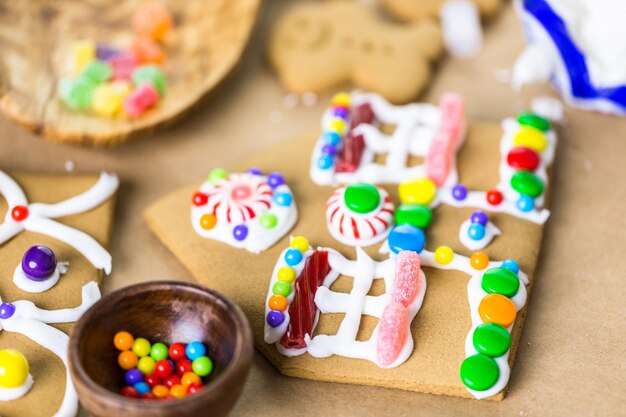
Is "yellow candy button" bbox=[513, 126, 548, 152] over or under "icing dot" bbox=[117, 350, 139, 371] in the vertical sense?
under

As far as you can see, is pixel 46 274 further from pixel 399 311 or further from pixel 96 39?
pixel 96 39

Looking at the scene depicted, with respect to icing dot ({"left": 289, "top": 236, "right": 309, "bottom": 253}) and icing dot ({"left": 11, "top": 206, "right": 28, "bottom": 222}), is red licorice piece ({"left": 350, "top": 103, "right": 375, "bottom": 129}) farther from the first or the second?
icing dot ({"left": 11, "top": 206, "right": 28, "bottom": 222})

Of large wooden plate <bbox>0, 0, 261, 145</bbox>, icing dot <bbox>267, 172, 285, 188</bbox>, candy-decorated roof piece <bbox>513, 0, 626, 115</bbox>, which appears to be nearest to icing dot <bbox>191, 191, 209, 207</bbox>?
icing dot <bbox>267, 172, 285, 188</bbox>

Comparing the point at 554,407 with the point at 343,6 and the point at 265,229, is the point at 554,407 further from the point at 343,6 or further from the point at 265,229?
the point at 343,6

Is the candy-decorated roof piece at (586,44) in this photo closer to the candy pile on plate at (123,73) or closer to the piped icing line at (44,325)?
the candy pile on plate at (123,73)

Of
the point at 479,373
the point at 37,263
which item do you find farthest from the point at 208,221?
the point at 479,373
